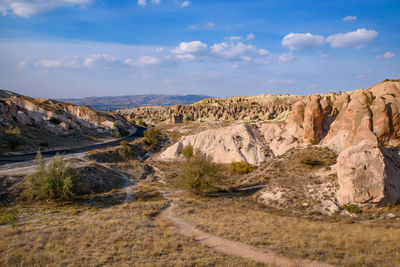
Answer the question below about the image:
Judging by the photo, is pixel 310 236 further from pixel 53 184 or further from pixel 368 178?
pixel 53 184

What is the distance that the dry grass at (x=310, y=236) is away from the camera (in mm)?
10242

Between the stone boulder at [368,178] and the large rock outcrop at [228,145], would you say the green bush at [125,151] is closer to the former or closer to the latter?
the large rock outcrop at [228,145]

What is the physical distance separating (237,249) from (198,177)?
16054 millimetres

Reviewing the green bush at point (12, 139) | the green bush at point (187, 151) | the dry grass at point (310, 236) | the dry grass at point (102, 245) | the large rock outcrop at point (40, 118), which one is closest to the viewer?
the dry grass at point (102, 245)

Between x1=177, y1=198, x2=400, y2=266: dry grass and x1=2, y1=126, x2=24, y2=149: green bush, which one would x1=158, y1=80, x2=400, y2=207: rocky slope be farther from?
x1=2, y1=126, x2=24, y2=149: green bush

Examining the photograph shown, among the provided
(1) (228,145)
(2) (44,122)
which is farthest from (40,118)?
(1) (228,145)

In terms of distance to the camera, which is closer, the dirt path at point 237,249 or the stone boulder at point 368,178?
the dirt path at point 237,249

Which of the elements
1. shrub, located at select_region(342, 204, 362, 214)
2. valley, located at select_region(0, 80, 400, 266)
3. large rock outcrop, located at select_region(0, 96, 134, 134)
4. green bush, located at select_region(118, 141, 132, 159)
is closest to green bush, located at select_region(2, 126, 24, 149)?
valley, located at select_region(0, 80, 400, 266)

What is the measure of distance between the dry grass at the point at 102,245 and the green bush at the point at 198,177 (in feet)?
34.0

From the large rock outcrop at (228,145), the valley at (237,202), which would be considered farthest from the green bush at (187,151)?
the large rock outcrop at (228,145)

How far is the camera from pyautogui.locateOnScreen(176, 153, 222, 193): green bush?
90.2 feet

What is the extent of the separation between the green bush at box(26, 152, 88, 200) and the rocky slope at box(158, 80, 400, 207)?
79.8ft

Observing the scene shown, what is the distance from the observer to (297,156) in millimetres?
29625

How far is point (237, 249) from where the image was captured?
11.5 meters
